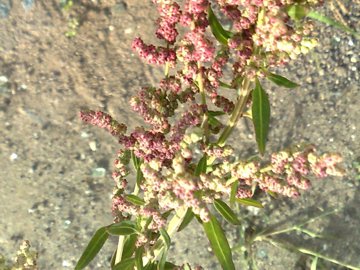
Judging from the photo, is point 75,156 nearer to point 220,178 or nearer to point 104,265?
point 104,265

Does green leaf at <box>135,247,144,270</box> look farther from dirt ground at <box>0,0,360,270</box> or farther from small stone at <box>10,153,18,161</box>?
small stone at <box>10,153,18,161</box>

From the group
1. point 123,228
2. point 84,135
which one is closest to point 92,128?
point 84,135

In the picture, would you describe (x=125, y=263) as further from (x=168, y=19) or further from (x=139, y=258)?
(x=168, y=19)

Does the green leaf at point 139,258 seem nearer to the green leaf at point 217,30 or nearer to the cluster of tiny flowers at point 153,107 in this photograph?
the cluster of tiny flowers at point 153,107

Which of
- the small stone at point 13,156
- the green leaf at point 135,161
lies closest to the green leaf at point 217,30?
the green leaf at point 135,161

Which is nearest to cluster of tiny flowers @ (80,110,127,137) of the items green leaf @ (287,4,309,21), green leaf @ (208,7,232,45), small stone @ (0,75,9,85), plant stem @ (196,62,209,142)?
plant stem @ (196,62,209,142)

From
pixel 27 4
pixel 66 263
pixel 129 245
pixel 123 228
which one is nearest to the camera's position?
pixel 123 228
